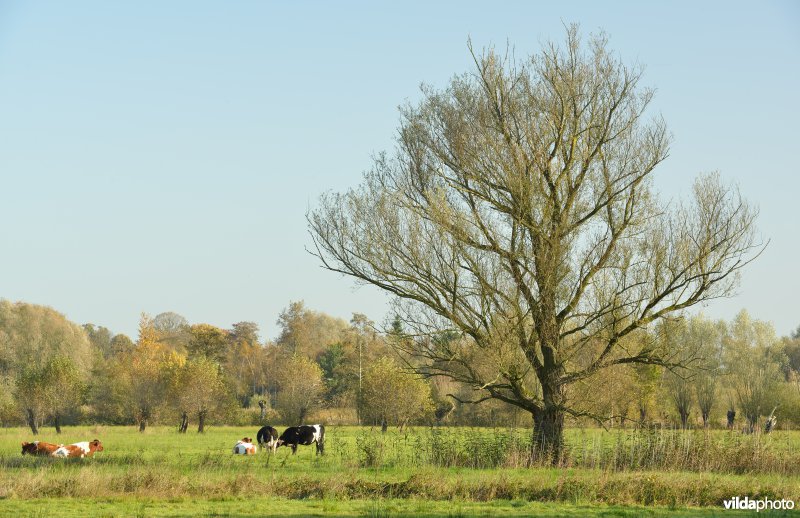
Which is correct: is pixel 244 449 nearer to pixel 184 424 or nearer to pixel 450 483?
pixel 450 483

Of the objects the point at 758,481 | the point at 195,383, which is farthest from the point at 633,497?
the point at 195,383

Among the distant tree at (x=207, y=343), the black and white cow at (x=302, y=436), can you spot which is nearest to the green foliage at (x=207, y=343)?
the distant tree at (x=207, y=343)

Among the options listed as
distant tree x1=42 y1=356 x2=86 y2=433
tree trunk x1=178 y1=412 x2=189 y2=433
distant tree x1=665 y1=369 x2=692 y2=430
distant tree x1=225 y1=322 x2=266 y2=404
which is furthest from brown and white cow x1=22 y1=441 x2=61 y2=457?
distant tree x1=225 y1=322 x2=266 y2=404

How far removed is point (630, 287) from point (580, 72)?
5.42m

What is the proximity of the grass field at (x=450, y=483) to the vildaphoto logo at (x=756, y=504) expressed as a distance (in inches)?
7.4

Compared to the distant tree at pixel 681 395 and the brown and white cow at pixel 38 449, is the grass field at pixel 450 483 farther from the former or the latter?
the distant tree at pixel 681 395

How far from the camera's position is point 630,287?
19562mm

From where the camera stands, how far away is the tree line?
30.1 meters

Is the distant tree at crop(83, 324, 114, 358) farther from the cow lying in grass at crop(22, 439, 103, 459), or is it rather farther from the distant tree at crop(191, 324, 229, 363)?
the cow lying in grass at crop(22, 439, 103, 459)

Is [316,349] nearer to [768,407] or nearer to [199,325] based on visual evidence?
[199,325]

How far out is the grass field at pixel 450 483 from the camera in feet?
43.5

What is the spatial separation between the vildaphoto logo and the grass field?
189 mm

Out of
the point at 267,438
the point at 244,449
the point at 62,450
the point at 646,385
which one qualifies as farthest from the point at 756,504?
the point at 646,385

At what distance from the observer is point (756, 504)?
1400cm
